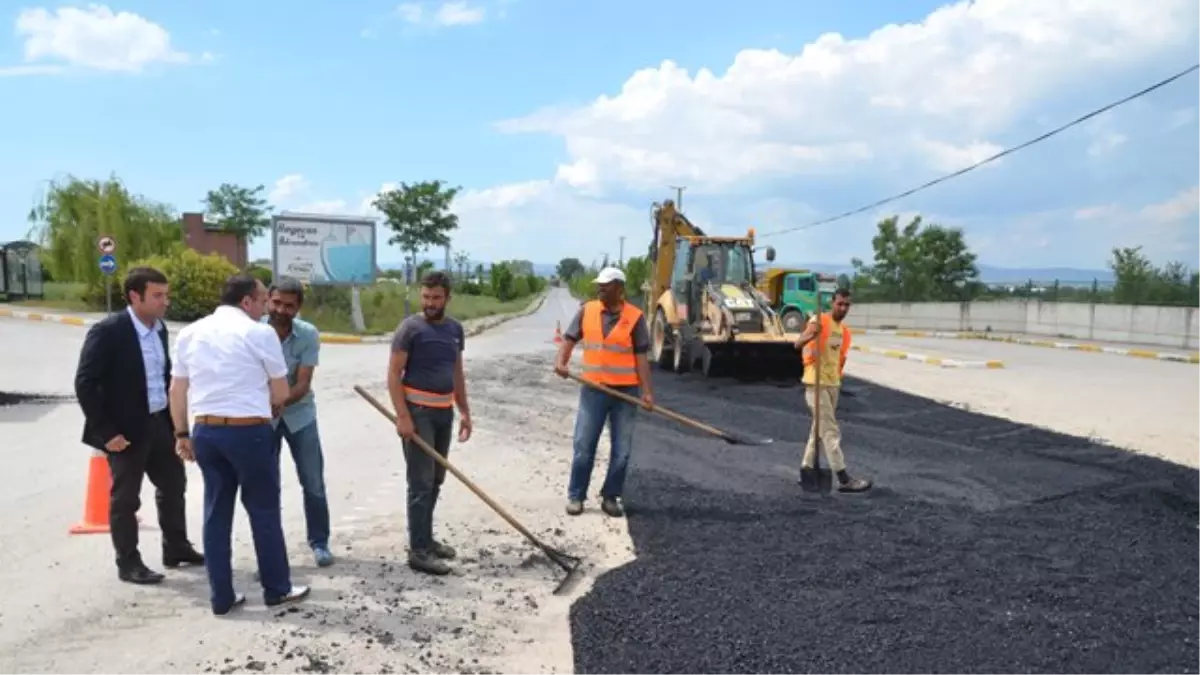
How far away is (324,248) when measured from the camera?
2308cm

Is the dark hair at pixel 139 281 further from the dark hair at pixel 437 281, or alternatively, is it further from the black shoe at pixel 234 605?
the black shoe at pixel 234 605

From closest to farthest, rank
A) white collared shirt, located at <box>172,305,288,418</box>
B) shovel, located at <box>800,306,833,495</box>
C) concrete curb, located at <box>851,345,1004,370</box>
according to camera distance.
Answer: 1. white collared shirt, located at <box>172,305,288,418</box>
2. shovel, located at <box>800,306,833,495</box>
3. concrete curb, located at <box>851,345,1004,370</box>

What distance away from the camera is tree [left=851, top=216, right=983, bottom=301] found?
3972 centimetres

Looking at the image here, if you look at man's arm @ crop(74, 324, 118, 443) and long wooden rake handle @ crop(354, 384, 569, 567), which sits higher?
man's arm @ crop(74, 324, 118, 443)

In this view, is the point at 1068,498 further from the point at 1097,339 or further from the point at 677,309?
the point at 1097,339

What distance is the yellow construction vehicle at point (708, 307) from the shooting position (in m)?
13.7

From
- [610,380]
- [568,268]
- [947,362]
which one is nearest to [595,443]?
[610,380]

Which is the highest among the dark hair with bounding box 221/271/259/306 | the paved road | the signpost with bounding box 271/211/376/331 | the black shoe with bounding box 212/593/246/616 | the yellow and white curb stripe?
the signpost with bounding box 271/211/376/331

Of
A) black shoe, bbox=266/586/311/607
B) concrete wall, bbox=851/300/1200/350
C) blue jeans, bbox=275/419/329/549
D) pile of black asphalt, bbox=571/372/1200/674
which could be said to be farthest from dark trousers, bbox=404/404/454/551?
concrete wall, bbox=851/300/1200/350

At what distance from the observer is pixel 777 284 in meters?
22.0

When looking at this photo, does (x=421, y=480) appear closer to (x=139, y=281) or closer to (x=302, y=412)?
(x=302, y=412)

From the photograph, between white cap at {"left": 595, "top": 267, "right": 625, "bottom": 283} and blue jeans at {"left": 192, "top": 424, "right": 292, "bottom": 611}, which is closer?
blue jeans at {"left": 192, "top": 424, "right": 292, "bottom": 611}

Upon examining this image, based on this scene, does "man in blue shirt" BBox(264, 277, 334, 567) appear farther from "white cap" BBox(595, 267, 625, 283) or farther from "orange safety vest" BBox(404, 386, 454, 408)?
"white cap" BBox(595, 267, 625, 283)

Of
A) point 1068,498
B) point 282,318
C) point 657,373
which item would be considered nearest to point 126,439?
point 282,318
